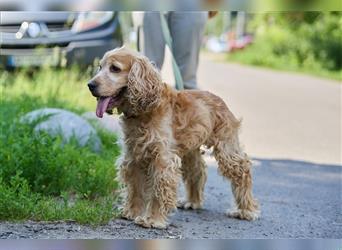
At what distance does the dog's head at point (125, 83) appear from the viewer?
4.37 metres

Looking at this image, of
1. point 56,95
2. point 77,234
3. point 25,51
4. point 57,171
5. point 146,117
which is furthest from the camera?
point 25,51

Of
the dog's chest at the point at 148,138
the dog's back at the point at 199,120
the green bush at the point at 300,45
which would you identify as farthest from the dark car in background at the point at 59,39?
the green bush at the point at 300,45

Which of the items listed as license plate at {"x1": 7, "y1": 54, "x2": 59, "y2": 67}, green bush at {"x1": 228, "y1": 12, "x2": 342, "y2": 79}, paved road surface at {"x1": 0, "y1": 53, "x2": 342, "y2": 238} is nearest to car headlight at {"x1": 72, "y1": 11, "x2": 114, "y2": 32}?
license plate at {"x1": 7, "y1": 54, "x2": 59, "y2": 67}

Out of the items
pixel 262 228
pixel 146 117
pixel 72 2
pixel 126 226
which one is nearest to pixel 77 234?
pixel 126 226

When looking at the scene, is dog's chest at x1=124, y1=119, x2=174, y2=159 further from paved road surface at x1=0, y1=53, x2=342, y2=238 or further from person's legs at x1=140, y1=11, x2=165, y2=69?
person's legs at x1=140, y1=11, x2=165, y2=69

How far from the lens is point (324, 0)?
2.72m

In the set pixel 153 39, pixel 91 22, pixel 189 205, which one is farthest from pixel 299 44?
pixel 189 205

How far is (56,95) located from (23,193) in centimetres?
408

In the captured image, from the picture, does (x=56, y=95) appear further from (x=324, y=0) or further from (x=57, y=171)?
(x=324, y=0)

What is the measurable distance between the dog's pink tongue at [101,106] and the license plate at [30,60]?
5.28m

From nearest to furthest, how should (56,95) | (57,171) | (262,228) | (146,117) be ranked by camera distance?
(146,117) < (262,228) < (57,171) < (56,95)

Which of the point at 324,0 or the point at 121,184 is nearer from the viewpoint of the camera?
the point at 324,0

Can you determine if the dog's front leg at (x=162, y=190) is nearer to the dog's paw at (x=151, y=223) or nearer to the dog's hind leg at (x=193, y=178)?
the dog's paw at (x=151, y=223)

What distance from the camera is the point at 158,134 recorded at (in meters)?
4.63
